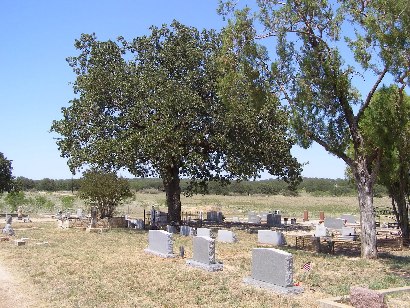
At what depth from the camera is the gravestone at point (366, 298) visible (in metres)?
10.1

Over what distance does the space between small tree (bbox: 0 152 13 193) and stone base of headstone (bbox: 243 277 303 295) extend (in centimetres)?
4688

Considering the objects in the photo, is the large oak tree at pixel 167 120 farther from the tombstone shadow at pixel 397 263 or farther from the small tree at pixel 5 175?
the small tree at pixel 5 175

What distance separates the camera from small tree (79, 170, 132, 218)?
34.8m

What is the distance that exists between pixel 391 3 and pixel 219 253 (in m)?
11.4

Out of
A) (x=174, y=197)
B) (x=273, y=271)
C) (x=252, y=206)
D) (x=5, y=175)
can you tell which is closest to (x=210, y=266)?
(x=273, y=271)

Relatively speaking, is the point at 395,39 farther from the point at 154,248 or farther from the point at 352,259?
the point at 154,248

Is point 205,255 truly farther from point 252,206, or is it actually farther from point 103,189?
Answer: point 252,206

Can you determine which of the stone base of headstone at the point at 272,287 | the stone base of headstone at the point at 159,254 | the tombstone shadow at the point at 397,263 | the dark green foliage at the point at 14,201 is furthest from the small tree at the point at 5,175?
the stone base of headstone at the point at 272,287

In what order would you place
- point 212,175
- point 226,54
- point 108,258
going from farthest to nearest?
point 212,175, point 226,54, point 108,258

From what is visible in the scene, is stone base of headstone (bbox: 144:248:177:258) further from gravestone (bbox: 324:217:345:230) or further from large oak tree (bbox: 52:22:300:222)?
gravestone (bbox: 324:217:345:230)

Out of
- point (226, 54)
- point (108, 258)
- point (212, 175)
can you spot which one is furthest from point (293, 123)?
point (212, 175)

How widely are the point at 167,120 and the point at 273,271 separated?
51.0 ft

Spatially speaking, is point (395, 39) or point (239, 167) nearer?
point (395, 39)

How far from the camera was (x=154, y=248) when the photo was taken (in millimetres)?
20062
